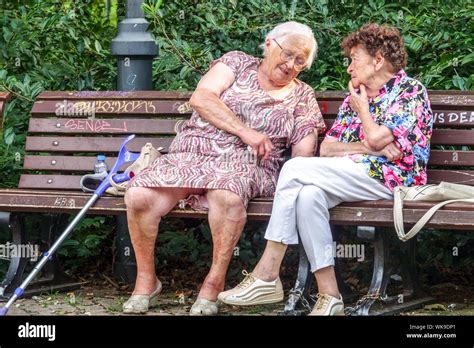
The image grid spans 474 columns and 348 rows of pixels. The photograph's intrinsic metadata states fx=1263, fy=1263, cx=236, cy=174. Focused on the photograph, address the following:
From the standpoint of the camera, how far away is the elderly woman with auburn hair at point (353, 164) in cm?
605

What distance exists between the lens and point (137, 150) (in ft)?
23.7

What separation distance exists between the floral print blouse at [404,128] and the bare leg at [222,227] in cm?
66

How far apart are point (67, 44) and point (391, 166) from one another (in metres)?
2.53

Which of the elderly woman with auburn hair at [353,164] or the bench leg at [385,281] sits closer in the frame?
the elderly woman with auburn hair at [353,164]

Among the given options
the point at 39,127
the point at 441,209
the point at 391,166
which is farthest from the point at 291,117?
the point at 39,127

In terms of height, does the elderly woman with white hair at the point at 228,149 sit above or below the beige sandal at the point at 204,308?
above

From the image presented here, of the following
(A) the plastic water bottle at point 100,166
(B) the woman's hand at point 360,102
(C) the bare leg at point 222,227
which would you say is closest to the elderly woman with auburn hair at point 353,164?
(B) the woman's hand at point 360,102

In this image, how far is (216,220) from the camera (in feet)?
20.4

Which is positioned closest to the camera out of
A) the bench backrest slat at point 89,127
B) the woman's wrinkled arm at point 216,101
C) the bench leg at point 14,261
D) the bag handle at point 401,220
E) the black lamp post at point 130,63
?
the bag handle at point 401,220

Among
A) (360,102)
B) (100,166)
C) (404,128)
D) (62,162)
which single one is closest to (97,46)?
(62,162)

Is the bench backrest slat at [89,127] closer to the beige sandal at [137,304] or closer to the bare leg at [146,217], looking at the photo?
the bare leg at [146,217]

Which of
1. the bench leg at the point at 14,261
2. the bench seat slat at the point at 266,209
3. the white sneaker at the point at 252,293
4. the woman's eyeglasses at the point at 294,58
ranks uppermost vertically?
the woman's eyeglasses at the point at 294,58

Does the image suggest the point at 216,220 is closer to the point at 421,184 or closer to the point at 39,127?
the point at 421,184

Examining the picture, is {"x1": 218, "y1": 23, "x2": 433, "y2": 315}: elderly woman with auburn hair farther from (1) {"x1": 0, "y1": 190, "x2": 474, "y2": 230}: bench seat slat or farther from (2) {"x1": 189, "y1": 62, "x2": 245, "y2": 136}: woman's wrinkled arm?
(2) {"x1": 189, "y1": 62, "x2": 245, "y2": 136}: woman's wrinkled arm
